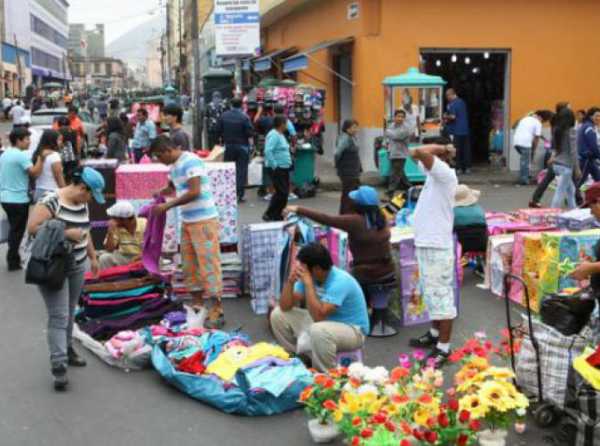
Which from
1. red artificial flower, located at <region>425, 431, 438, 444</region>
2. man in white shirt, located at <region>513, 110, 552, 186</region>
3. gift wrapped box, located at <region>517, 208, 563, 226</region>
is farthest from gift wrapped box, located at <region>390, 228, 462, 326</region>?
man in white shirt, located at <region>513, 110, 552, 186</region>

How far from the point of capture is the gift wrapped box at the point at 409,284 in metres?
7.50

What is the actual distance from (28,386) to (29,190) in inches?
165

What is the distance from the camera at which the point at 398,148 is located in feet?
48.1

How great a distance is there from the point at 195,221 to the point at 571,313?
11.5 ft

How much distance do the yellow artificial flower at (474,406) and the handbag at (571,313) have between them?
875mm

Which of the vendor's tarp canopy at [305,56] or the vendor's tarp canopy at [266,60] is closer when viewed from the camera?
the vendor's tarp canopy at [305,56]

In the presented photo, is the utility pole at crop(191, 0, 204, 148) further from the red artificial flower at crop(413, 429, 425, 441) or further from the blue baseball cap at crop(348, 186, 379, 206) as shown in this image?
the red artificial flower at crop(413, 429, 425, 441)

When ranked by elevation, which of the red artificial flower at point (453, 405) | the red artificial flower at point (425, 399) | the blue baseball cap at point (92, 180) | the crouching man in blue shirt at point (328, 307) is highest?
the blue baseball cap at point (92, 180)

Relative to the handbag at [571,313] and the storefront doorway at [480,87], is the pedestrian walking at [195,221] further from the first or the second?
the storefront doorway at [480,87]

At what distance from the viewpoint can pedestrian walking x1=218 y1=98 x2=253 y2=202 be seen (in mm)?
14688

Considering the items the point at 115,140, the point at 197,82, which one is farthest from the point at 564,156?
the point at 197,82

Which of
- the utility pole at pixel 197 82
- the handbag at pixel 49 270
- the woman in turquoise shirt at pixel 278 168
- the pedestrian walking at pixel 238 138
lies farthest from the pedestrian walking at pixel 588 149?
the utility pole at pixel 197 82

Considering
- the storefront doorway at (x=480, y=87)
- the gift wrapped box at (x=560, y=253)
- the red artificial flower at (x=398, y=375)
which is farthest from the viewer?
the storefront doorway at (x=480, y=87)

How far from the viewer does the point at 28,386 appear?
609 centimetres
